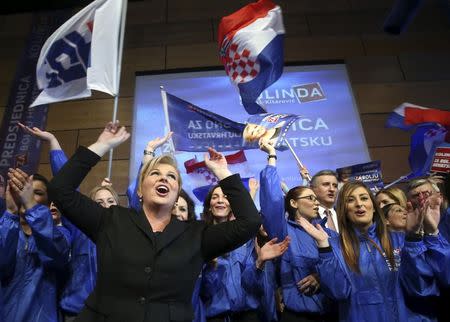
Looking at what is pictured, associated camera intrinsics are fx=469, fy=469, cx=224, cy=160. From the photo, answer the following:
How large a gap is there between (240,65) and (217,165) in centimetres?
194

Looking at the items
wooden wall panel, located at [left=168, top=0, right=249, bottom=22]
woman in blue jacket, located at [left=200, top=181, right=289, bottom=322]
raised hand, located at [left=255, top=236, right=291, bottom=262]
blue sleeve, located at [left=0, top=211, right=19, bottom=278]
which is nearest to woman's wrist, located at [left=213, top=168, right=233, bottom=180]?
raised hand, located at [left=255, top=236, right=291, bottom=262]

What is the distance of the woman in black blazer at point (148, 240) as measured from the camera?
4.59 feet

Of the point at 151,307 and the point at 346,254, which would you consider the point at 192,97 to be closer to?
the point at 346,254

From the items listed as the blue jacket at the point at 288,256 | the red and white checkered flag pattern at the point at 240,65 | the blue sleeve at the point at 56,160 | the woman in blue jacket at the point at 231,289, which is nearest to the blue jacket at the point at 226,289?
the woman in blue jacket at the point at 231,289

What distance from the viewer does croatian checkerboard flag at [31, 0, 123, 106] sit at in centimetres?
340

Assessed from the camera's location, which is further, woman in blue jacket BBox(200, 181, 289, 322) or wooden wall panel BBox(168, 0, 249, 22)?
wooden wall panel BBox(168, 0, 249, 22)

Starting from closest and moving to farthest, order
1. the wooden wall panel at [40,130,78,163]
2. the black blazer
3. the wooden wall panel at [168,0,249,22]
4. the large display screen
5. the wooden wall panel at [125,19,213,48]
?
the black blazer < the large display screen < the wooden wall panel at [40,130,78,163] < the wooden wall panel at [125,19,213,48] < the wooden wall panel at [168,0,249,22]

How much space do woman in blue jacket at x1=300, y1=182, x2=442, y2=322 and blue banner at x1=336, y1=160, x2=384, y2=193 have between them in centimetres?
154

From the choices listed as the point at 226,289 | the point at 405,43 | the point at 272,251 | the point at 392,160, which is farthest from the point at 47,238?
the point at 405,43

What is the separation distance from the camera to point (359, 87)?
5637 mm

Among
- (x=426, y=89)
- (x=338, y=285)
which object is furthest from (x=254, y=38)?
(x=426, y=89)

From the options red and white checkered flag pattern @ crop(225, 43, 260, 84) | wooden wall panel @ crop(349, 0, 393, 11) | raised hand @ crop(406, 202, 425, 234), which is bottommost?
raised hand @ crop(406, 202, 425, 234)

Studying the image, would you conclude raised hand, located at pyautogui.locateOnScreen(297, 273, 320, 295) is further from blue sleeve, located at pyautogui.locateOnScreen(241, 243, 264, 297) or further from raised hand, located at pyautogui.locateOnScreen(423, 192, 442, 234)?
raised hand, located at pyautogui.locateOnScreen(423, 192, 442, 234)

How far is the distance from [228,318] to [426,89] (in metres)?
4.34
